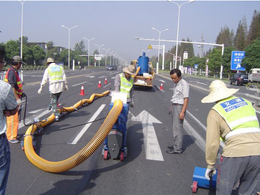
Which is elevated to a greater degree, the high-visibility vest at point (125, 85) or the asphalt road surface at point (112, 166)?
the high-visibility vest at point (125, 85)

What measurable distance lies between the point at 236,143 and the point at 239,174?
1.10ft

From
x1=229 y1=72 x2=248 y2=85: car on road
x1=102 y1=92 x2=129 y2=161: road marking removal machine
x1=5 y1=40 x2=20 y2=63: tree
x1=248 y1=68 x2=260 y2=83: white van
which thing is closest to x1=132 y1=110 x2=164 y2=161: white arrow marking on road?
x1=102 y1=92 x2=129 y2=161: road marking removal machine

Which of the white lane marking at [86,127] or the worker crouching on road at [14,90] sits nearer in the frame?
the worker crouching on road at [14,90]

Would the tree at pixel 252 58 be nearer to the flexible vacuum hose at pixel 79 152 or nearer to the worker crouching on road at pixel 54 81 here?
the worker crouching on road at pixel 54 81

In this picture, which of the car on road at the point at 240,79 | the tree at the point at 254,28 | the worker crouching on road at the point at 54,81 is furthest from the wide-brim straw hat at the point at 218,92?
the tree at the point at 254,28

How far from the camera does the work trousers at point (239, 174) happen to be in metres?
2.87

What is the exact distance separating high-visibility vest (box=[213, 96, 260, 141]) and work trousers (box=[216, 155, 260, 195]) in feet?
0.90

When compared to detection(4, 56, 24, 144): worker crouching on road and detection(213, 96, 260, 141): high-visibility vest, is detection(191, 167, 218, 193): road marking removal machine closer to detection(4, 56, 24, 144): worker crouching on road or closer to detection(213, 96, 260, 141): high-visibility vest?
detection(213, 96, 260, 141): high-visibility vest

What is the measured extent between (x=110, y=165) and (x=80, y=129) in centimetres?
288

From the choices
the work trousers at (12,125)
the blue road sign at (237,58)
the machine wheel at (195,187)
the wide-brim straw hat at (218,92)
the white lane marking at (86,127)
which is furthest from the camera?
the blue road sign at (237,58)

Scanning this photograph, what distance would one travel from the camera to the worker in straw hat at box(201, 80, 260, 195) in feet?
9.41

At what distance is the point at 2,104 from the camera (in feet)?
9.27

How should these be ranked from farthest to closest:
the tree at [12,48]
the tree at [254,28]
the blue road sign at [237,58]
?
1. the tree at [254,28]
2. the tree at [12,48]
3. the blue road sign at [237,58]

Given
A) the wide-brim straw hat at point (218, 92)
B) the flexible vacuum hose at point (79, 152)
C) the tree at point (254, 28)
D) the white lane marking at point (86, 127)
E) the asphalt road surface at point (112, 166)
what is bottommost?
the asphalt road surface at point (112, 166)
